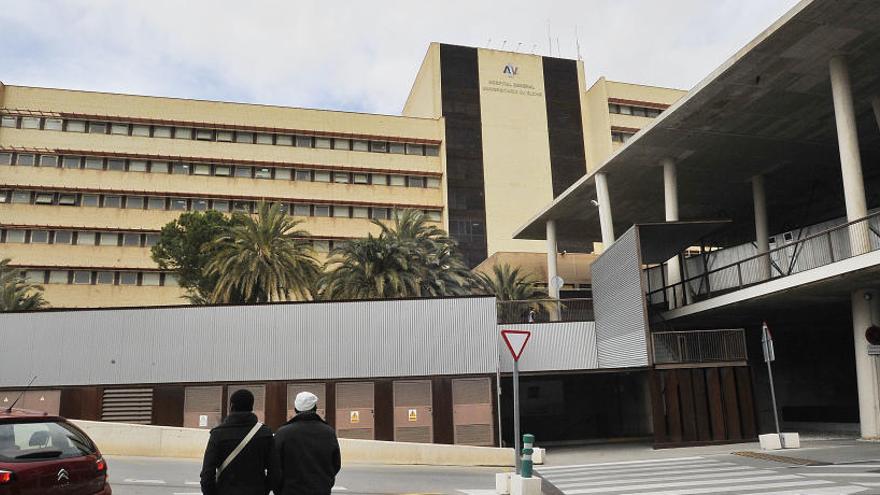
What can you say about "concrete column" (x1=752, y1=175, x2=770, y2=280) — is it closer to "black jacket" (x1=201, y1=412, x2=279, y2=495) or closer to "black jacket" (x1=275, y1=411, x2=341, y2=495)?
"black jacket" (x1=275, y1=411, x2=341, y2=495)

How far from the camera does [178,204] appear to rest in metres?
62.0

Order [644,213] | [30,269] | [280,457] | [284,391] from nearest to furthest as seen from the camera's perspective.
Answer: [280,457], [284,391], [644,213], [30,269]

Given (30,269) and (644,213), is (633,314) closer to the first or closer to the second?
(644,213)

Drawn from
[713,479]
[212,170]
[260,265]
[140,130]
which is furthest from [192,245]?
[713,479]

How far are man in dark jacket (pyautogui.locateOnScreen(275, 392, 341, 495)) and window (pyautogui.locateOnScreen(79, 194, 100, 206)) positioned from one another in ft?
205

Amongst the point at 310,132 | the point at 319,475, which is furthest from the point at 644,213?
the point at 310,132

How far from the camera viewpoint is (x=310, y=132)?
216 ft

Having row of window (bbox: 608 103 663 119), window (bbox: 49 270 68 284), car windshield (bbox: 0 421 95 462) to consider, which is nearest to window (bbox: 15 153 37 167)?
window (bbox: 49 270 68 284)

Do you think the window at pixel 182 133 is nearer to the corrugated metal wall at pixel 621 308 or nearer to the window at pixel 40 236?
the window at pixel 40 236

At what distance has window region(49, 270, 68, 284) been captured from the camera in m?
58.4

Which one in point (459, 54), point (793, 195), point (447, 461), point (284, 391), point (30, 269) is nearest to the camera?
point (447, 461)

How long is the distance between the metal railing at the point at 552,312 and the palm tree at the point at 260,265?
12.8 m

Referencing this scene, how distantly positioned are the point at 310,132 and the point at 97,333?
45.0 m

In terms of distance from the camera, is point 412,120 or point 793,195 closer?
point 793,195
